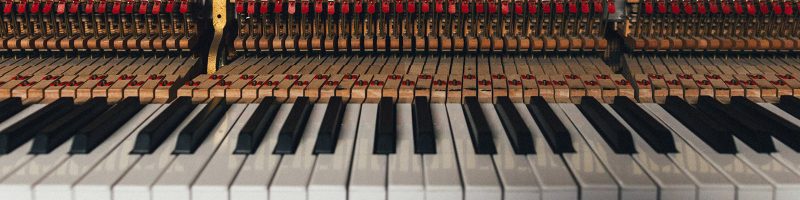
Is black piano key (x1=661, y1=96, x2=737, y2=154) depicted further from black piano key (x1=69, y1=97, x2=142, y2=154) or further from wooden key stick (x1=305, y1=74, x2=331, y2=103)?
black piano key (x1=69, y1=97, x2=142, y2=154)

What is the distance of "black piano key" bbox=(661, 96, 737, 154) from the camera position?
1.72m

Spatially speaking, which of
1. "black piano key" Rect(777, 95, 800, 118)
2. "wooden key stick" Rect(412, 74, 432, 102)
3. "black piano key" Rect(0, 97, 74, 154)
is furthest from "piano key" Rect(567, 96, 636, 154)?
"black piano key" Rect(0, 97, 74, 154)

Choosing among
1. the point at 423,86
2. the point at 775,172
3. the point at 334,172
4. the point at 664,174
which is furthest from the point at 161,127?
the point at 775,172

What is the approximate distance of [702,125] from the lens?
1928 millimetres

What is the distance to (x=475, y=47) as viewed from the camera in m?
3.03

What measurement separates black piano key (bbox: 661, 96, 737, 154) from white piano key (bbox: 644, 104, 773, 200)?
17 mm

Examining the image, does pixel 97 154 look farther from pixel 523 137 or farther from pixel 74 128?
pixel 523 137

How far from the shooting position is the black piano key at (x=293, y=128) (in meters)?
1.71

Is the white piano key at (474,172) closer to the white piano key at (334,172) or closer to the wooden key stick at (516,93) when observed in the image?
the white piano key at (334,172)

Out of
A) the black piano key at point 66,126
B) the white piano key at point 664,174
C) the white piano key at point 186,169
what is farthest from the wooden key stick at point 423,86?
the black piano key at point 66,126

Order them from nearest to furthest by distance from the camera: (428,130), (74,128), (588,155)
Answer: (588,155) < (428,130) < (74,128)

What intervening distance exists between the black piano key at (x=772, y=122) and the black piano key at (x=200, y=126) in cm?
164

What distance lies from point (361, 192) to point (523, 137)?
52 cm

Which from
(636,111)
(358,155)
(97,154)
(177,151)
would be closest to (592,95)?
(636,111)
